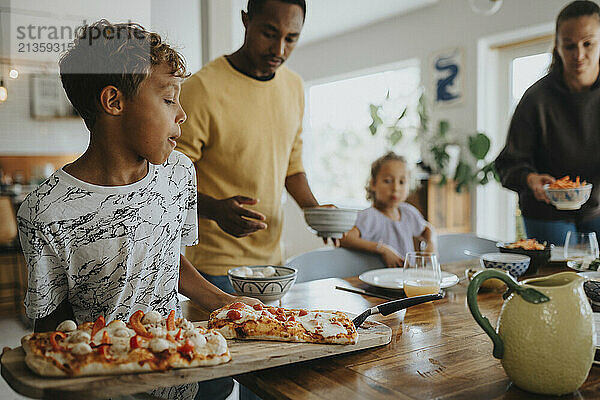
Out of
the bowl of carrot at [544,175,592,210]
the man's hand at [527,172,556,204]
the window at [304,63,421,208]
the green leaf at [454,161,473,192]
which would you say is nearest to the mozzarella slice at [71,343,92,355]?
the bowl of carrot at [544,175,592,210]

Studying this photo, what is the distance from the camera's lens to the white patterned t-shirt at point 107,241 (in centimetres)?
102

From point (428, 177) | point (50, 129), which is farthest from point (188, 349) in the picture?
point (428, 177)

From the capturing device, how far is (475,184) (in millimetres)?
4176

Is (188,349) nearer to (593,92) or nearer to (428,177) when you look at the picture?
Result: (593,92)

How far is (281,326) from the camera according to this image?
91 cm

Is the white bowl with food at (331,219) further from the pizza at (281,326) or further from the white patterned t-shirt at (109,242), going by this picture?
the pizza at (281,326)

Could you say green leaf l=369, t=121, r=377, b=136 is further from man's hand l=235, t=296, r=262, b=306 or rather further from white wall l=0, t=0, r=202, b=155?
man's hand l=235, t=296, r=262, b=306

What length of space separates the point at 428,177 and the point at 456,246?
1.87 m

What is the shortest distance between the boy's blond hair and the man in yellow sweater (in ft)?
1.59

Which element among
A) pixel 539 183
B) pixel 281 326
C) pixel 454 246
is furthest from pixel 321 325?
pixel 454 246

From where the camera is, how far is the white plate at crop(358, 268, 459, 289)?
1.41 m

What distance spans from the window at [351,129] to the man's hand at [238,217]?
11.8ft

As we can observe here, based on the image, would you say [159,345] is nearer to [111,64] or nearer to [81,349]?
[81,349]

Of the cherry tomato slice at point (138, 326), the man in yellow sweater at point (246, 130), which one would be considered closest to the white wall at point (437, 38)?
the man in yellow sweater at point (246, 130)
